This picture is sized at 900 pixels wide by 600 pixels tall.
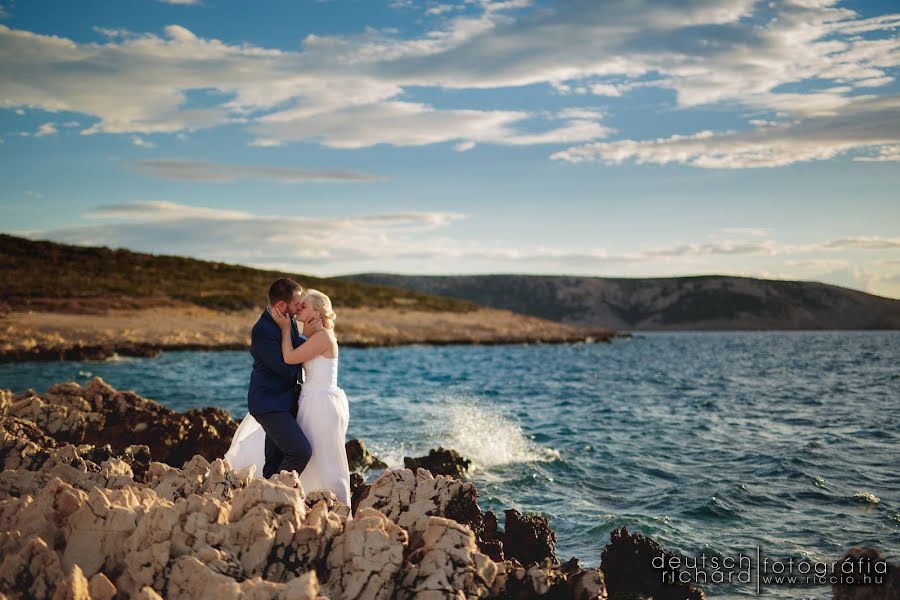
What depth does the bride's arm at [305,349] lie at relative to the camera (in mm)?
7965

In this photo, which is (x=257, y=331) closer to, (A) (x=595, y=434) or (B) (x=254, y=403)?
(B) (x=254, y=403)

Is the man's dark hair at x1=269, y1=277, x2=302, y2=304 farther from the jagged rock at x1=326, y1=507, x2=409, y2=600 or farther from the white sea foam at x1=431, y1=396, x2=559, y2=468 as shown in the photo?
the white sea foam at x1=431, y1=396, x2=559, y2=468

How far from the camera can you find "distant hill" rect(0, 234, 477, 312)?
69.6m

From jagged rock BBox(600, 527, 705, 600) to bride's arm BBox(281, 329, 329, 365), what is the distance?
3525mm

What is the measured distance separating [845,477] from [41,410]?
46.9ft

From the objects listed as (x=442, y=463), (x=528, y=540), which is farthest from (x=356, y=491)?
(x=442, y=463)

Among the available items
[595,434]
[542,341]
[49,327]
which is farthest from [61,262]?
[595,434]

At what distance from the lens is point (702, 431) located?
2058cm

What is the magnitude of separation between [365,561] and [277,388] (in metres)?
2.87

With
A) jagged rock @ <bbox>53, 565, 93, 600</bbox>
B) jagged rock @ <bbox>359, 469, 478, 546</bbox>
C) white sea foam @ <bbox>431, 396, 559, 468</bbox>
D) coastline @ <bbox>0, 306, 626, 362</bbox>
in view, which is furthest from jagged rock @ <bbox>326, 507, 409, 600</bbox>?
coastline @ <bbox>0, 306, 626, 362</bbox>

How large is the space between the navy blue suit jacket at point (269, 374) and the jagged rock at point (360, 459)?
6508mm

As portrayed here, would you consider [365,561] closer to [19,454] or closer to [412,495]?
[412,495]

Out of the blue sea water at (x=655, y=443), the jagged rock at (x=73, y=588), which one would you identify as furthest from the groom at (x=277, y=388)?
the blue sea water at (x=655, y=443)

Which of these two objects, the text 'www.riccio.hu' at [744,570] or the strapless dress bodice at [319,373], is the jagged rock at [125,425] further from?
the text 'www.riccio.hu' at [744,570]
